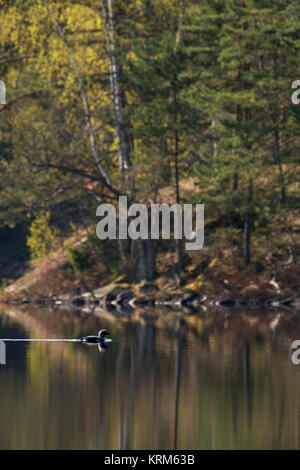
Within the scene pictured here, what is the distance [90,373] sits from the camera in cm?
1725

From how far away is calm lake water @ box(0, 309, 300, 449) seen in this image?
39.7 feet

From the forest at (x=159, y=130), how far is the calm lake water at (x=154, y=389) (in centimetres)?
1069

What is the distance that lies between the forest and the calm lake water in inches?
421

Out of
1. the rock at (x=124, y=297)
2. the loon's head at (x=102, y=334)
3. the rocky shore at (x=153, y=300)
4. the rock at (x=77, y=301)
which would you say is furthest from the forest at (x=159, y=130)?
the loon's head at (x=102, y=334)

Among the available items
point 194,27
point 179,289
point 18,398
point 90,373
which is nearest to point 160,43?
point 194,27

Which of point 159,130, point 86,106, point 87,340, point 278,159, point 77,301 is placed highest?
point 86,106

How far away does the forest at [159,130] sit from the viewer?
34.3 meters

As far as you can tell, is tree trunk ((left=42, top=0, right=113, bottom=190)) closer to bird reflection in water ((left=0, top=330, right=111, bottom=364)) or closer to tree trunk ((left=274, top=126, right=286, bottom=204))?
tree trunk ((left=274, top=126, right=286, bottom=204))

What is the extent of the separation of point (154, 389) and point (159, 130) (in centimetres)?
2164

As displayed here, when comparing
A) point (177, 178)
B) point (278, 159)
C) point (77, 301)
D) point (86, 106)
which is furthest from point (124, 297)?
point (278, 159)

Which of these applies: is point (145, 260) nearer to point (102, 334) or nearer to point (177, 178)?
point (177, 178)

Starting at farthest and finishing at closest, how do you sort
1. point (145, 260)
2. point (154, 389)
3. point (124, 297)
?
point (145, 260)
point (124, 297)
point (154, 389)

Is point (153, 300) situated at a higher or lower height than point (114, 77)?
lower

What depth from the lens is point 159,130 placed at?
36.3 metres
